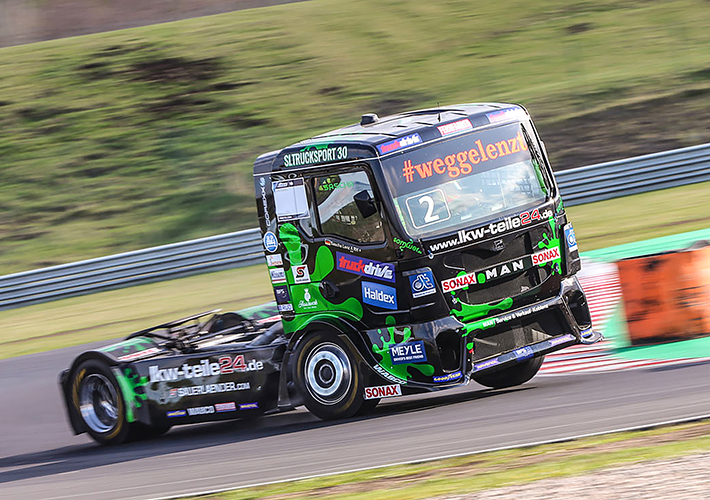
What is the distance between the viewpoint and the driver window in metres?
8.10

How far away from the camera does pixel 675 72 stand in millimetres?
26969

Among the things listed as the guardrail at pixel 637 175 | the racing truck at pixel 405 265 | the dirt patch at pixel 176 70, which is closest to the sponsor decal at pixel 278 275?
the racing truck at pixel 405 265

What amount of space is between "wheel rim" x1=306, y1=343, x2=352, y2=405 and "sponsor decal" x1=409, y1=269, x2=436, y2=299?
2.87 feet

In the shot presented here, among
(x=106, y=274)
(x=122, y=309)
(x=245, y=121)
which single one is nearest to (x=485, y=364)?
(x=122, y=309)

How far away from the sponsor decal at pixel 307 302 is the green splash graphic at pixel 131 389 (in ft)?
6.07

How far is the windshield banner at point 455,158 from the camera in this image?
26.4 feet

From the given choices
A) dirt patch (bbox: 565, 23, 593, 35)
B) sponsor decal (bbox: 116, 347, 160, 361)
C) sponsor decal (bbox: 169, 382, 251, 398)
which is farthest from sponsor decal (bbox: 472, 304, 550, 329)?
dirt patch (bbox: 565, 23, 593, 35)

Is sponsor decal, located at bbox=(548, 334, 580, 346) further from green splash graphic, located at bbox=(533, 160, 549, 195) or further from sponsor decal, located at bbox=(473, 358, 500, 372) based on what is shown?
green splash graphic, located at bbox=(533, 160, 549, 195)

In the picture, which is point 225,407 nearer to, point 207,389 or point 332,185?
point 207,389

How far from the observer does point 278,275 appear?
8828 mm

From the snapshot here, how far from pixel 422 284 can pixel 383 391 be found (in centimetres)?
96

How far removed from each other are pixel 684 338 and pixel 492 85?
2022 centimetres

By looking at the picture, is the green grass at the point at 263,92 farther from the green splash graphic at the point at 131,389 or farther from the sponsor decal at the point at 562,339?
the sponsor decal at the point at 562,339

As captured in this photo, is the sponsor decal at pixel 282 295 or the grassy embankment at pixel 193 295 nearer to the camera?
the sponsor decal at pixel 282 295
